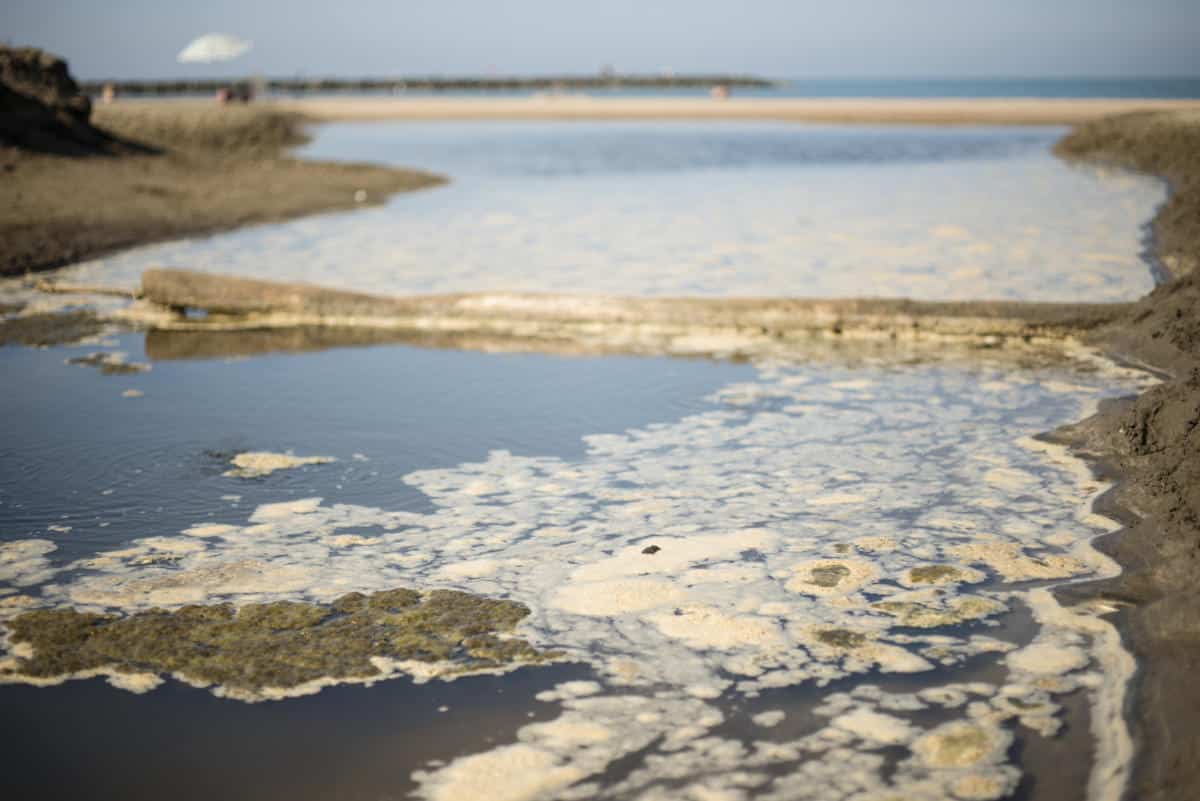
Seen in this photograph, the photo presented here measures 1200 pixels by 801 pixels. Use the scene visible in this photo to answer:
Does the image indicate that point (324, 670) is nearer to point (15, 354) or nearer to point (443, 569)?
point (443, 569)

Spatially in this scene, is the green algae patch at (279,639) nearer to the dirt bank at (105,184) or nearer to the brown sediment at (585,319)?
the brown sediment at (585,319)

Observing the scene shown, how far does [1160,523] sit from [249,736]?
315 cm

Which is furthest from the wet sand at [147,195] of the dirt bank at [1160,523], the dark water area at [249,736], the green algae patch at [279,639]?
the dirt bank at [1160,523]

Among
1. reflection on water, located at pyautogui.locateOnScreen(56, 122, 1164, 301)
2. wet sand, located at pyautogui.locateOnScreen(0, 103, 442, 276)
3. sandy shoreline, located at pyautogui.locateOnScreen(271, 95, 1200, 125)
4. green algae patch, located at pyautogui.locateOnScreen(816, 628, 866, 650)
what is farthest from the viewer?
sandy shoreline, located at pyautogui.locateOnScreen(271, 95, 1200, 125)

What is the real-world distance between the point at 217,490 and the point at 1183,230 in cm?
842

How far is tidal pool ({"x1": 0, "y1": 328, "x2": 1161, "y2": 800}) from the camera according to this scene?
2.86 metres

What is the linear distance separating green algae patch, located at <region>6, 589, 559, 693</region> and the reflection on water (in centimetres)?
526

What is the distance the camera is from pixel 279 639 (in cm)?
339

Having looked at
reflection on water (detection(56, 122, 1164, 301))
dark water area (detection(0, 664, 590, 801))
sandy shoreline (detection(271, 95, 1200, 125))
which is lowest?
dark water area (detection(0, 664, 590, 801))

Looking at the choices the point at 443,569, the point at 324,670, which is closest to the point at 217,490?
the point at 443,569

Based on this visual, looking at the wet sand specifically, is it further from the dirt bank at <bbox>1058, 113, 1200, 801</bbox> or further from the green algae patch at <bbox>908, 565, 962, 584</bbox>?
the dirt bank at <bbox>1058, 113, 1200, 801</bbox>

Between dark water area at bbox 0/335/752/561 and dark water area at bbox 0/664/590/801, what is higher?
dark water area at bbox 0/335/752/561

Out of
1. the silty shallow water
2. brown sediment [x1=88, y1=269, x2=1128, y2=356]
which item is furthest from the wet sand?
the silty shallow water

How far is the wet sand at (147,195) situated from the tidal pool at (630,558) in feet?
15.6
